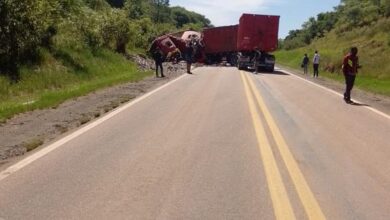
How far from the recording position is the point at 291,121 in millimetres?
12914

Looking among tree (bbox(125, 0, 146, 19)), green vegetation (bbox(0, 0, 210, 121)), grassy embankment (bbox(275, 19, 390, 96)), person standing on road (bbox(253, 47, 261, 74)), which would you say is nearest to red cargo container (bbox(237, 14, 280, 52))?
person standing on road (bbox(253, 47, 261, 74))

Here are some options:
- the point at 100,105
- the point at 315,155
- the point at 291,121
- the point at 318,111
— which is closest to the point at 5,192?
the point at 315,155

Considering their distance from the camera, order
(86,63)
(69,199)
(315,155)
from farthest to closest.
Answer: (86,63)
(315,155)
(69,199)

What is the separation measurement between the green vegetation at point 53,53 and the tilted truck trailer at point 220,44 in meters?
9.72

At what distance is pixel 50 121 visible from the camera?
12469 mm

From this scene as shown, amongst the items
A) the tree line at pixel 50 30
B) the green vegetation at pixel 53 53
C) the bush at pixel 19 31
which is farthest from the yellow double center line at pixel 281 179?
the tree line at pixel 50 30

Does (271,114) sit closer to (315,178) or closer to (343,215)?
(315,178)

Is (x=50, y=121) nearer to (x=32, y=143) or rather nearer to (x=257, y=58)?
(x=32, y=143)

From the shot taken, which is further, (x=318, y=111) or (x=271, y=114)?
(x=318, y=111)

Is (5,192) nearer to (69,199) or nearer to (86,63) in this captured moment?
(69,199)

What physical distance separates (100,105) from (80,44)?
49.3 feet

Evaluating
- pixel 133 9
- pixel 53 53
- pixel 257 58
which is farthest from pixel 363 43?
pixel 133 9

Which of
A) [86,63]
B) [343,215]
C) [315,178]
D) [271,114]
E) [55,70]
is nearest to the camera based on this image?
[343,215]

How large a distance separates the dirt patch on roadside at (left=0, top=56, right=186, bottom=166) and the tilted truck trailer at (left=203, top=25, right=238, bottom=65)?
2767cm
